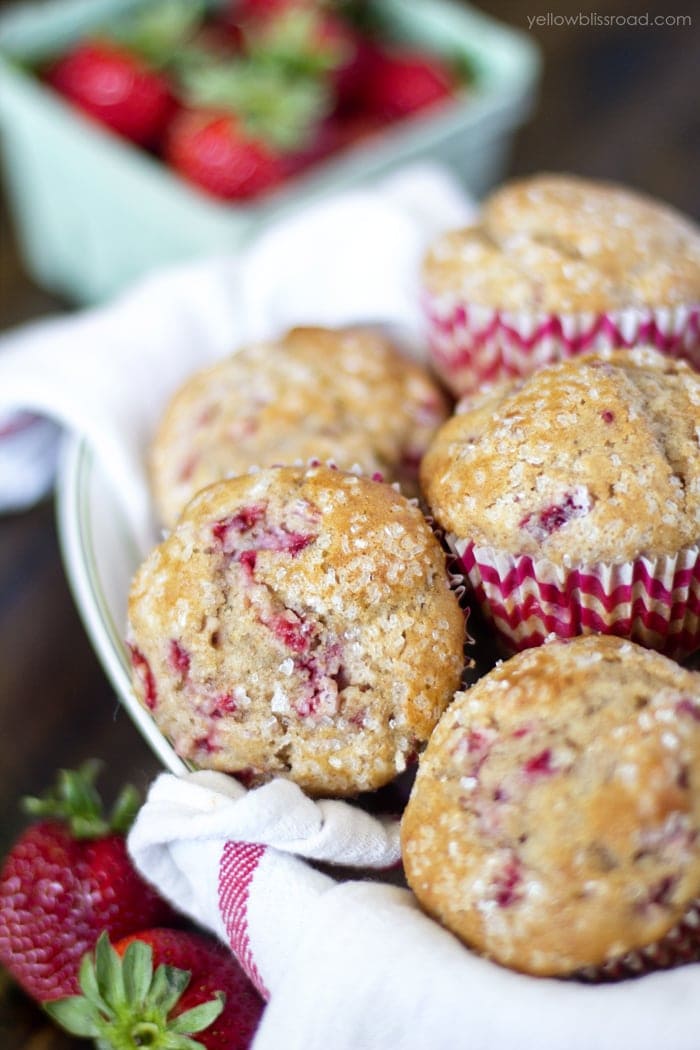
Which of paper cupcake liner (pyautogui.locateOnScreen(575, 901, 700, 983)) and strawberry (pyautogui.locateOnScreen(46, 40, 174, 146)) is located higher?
strawberry (pyautogui.locateOnScreen(46, 40, 174, 146))

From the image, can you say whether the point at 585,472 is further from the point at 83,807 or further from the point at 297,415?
the point at 83,807

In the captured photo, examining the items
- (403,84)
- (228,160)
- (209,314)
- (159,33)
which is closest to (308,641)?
(209,314)

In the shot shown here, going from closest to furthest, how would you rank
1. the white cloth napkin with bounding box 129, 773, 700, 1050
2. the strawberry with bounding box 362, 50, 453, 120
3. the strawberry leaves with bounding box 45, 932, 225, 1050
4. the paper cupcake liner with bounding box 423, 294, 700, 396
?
the white cloth napkin with bounding box 129, 773, 700, 1050 → the strawberry leaves with bounding box 45, 932, 225, 1050 → the paper cupcake liner with bounding box 423, 294, 700, 396 → the strawberry with bounding box 362, 50, 453, 120

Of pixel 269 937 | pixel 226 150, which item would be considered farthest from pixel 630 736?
pixel 226 150

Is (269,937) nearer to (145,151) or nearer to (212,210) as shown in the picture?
(212,210)

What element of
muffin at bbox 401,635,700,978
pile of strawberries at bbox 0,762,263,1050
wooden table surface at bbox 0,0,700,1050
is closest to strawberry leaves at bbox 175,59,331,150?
wooden table surface at bbox 0,0,700,1050

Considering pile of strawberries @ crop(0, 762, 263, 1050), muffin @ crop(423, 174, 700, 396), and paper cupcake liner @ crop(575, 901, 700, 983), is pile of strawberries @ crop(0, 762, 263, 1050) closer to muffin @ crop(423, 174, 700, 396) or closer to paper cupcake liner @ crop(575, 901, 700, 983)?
paper cupcake liner @ crop(575, 901, 700, 983)

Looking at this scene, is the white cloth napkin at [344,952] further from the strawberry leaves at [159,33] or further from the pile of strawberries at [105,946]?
the strawberry leaves at [159,33]
